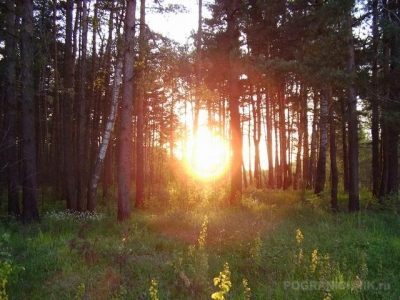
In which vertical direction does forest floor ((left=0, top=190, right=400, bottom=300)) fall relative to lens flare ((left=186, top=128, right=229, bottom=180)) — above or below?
below

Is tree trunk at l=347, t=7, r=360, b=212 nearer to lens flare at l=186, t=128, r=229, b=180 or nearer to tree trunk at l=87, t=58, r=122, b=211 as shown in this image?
tree trunk at l=87, t=58, r=122, b=211

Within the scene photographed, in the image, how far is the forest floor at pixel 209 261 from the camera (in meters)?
4.81

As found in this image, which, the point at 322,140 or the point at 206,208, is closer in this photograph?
the point at 206,208

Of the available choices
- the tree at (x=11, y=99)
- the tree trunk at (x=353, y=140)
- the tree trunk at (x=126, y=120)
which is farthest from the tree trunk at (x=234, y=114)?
the tree at (x=11, y=99)

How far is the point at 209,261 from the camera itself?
6328 mm

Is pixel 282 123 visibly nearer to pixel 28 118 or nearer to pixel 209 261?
pixel 28 118

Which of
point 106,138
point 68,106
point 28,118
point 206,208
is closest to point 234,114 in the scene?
point 206,208

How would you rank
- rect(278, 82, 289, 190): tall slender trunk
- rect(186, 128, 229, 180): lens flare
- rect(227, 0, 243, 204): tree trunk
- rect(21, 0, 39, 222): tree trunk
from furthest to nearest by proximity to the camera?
1. rect(186, 128, 229, 180): lens flare
2. rect(278, 82, 289, 190): tall slender trunk
3. rect(227, 0, 243, 204): tree trunk
4. rect(21, 0, 39, 222): tree trunk

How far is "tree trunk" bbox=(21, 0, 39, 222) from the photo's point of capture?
10000 mm

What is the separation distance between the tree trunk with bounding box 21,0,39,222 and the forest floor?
937 millimetres

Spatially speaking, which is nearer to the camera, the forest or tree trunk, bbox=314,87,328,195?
the forest

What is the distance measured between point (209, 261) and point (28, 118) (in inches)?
299

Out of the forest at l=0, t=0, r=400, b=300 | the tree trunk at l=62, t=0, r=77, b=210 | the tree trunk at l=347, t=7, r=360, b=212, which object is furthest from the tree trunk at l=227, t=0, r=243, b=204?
the tree trunk at l=62, t=0, r=77, b=210

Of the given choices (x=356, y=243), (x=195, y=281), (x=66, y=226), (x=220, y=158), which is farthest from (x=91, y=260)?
(x=220, y=158)
